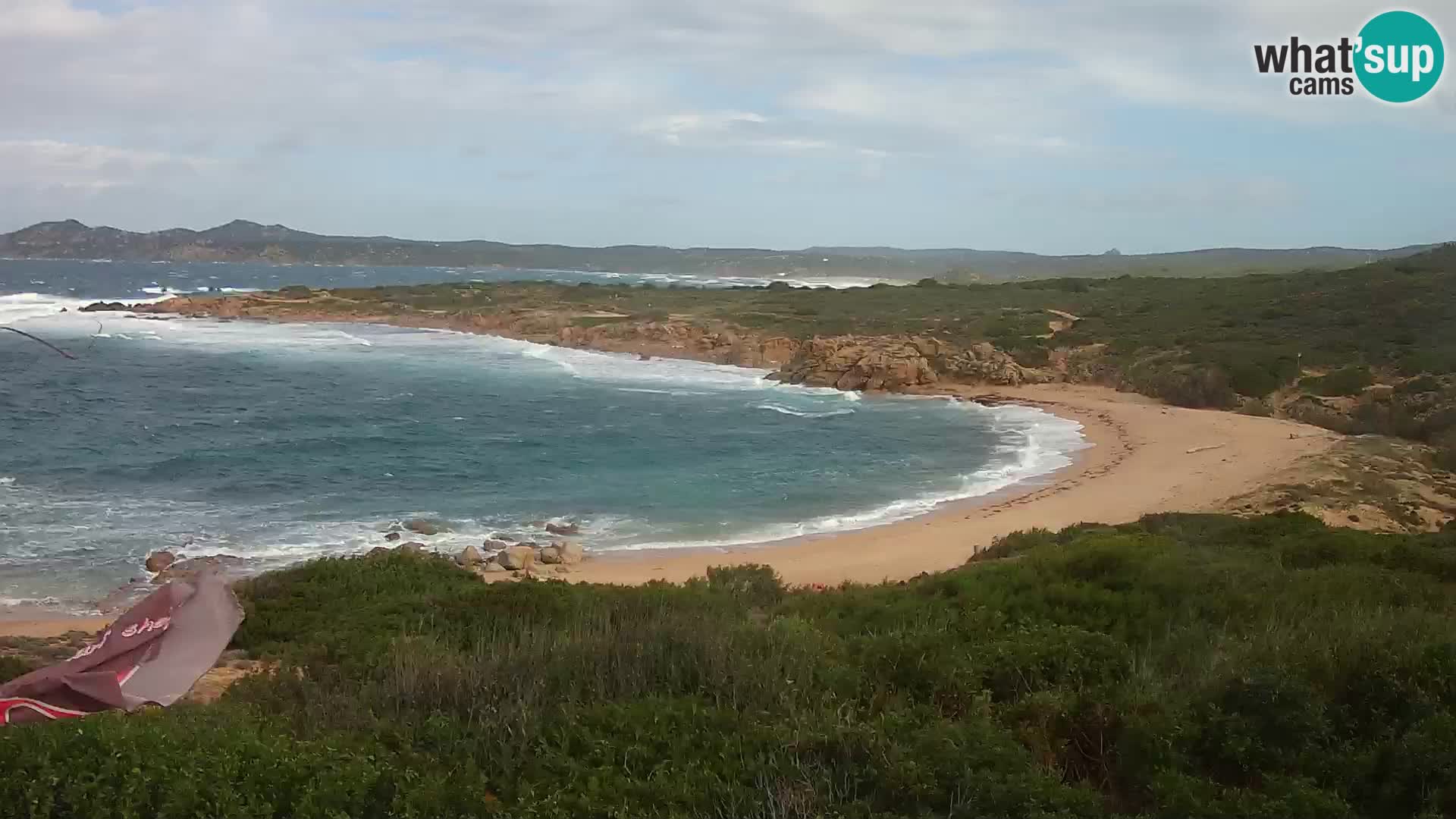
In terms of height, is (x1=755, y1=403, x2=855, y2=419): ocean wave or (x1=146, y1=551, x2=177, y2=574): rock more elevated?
(x1=755, y1=403, x2=855, y2=419): ocean wave

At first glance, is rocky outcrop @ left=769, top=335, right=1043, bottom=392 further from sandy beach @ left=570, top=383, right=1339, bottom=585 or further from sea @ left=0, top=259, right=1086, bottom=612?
sandy beach @ left=570, top=383, right=1339, bottom=585

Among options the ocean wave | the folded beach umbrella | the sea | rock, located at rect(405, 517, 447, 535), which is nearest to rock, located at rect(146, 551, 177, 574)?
the sea

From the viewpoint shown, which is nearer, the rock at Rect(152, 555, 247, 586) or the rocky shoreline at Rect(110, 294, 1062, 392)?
the rock at Rect(152, 555, 247, 586)

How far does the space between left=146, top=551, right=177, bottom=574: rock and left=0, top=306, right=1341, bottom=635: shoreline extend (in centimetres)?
195

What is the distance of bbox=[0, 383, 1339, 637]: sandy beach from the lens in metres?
15.1

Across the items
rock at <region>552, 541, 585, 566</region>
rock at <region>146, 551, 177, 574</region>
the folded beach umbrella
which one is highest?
the folded beach umbrella

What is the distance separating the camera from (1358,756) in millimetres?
4844

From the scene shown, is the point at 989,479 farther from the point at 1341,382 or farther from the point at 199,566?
the point at 199,566

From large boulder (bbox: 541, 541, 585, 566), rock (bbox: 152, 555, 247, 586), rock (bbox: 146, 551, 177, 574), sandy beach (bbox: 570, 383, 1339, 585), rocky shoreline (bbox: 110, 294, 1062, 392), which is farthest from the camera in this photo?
rocky shoreline (bbox: 110, 294, 1062, 392)

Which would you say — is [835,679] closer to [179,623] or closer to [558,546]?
[179,623]

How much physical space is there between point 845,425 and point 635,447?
7293 mm

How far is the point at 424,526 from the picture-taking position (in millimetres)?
17938

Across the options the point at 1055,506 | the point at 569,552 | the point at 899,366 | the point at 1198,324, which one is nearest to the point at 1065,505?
the point at 1055,506

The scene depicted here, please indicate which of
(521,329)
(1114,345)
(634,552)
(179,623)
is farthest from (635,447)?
(521,329)
